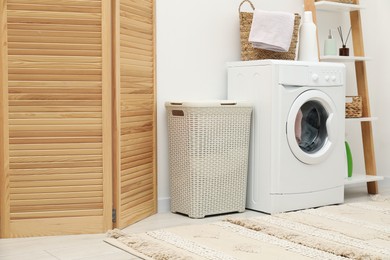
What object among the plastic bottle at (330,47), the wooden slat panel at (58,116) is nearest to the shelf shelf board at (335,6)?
the plastic bottle at (330,47)

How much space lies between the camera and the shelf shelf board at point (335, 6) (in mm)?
3757

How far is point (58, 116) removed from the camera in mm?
2697

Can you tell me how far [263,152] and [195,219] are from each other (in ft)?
1.73

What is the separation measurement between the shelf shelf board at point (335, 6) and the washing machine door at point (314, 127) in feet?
2.22

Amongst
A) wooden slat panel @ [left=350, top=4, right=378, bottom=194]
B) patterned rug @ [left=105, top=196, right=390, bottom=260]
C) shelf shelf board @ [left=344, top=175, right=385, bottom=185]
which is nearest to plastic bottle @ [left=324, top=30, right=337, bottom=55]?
wooden slat panel @ [left=350, top=4, right=378, bottom=194]

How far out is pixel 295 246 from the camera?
2.45m

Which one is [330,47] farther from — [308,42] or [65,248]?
[65,248]

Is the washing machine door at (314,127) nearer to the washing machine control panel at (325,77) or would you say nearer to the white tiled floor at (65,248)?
the washing machine control panel at (325,77)

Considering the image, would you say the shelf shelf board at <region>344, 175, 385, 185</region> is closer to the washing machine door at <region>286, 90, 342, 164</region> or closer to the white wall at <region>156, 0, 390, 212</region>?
the washing machine door at <region>286, 90, 342, 164</region>

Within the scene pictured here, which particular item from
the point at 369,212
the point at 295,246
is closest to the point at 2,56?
the point at 295,246

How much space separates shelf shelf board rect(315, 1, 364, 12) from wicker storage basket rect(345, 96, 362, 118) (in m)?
0.57

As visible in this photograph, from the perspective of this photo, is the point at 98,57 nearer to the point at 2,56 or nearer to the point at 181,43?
the point at 2,56

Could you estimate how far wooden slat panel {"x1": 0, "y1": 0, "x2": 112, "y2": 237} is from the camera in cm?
265

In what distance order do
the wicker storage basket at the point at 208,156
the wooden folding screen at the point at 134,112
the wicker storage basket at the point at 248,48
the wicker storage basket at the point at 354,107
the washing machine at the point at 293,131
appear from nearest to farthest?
the wooden folding screen at the point at 134,112 → the wicker storage basket at the point at 208,156 → the washing machine at the point at 293,131 → the wicker storage basket at the point at 248,48 → the wicker storage basket at the point at 354,107
